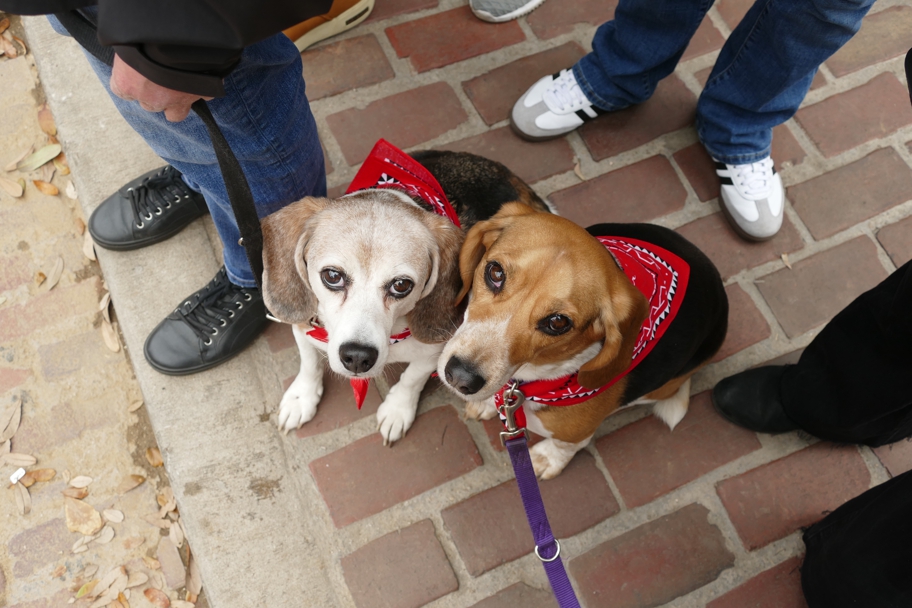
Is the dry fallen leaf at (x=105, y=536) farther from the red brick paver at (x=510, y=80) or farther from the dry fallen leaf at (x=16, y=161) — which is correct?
the red brick paver at (x=510, y=80)

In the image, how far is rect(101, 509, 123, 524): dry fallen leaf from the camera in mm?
2455

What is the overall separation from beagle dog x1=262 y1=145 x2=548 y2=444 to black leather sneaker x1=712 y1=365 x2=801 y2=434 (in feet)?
4.22

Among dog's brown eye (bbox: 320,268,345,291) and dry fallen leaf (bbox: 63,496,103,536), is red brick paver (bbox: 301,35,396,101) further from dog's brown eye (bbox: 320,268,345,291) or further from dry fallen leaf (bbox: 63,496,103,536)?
dry fallen leaf (bbox: 63,496,103,536)

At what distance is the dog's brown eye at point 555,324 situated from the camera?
1.73m

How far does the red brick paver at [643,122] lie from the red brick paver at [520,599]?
2.06 m

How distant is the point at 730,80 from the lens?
2785 millimetres

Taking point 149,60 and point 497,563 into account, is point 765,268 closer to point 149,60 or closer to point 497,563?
point 497,563

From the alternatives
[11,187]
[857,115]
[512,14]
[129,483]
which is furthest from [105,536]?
[857,115]

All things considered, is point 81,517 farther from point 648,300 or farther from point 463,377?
point 648,300

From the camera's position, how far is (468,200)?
2.39 m

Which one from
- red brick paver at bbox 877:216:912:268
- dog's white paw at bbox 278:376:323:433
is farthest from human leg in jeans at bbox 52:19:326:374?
red brick paver at bbox 877:216:912:268

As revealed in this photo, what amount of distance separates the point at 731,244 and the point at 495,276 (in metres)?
1.75

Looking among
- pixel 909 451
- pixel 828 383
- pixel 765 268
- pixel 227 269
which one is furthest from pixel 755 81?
pixel 227 269

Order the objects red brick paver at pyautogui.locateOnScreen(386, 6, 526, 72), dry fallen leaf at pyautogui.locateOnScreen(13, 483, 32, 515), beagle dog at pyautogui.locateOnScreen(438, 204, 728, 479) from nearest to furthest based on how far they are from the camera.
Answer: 1. beagle dog at pyautogui.locateOnScreen(438, 204, 728, 479)
2. dry fallen leaf at pyautogui.locateOnScreen(13, 483, 32, 515)
3. red brick paver at pyautogui.locateOnScreen(386, 6, 526, 72)
